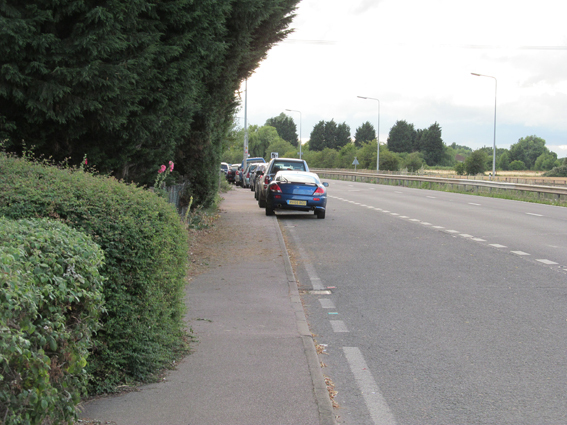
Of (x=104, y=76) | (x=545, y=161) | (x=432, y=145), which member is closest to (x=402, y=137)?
(x=432, y=145)

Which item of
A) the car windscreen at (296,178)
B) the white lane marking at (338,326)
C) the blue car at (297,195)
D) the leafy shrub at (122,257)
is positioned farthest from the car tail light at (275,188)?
the leafy shrub at (122,257)

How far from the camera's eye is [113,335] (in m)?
4.30

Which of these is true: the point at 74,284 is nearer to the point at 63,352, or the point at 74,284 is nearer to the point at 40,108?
the point at 63,352

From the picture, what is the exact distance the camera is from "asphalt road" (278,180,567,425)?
173 inches

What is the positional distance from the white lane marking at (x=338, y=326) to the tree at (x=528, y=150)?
153962 mm

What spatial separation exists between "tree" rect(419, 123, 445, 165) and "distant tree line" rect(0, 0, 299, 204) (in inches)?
5627

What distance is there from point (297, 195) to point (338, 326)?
12.3 metres

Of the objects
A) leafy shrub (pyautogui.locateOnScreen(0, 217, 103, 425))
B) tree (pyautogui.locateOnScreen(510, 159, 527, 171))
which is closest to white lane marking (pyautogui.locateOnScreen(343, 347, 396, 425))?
leafy shrub (pyautogui.locateOnScreen(0, 217, 103, 425))

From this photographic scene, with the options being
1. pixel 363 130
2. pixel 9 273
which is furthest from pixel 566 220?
pixel 363 130

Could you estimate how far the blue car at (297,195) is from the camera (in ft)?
60.8

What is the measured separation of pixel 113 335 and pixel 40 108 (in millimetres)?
4433

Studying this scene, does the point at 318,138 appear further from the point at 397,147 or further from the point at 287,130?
the point at 287,130

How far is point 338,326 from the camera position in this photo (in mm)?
6480

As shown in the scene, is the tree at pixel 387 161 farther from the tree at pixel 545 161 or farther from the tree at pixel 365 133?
the tree at pixel 365 133
